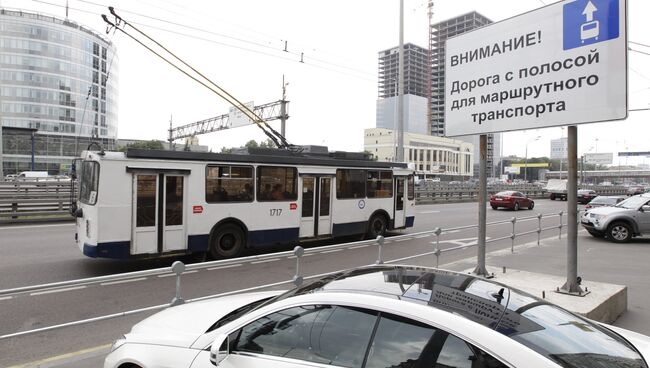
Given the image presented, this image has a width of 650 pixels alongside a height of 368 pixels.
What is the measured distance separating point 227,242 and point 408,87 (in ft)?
244

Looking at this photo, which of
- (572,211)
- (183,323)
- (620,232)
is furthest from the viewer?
(620,232)

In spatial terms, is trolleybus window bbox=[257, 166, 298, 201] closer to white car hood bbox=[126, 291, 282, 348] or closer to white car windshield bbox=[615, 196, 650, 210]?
white car hood bbox=[126, 291, 282, 348]

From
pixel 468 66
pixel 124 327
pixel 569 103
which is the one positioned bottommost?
pixel 124 327

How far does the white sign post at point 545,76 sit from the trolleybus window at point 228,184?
518cm

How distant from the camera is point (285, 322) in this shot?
2621mm

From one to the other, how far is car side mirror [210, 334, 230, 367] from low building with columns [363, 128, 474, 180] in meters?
104

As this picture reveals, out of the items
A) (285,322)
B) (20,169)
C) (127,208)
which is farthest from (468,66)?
(20,169)

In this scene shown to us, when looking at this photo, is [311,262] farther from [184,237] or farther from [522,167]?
[522,167]

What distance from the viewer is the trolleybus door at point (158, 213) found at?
343 inches

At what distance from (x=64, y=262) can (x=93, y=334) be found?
4.99m

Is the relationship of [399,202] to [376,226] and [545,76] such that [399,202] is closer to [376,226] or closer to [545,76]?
[376,226]

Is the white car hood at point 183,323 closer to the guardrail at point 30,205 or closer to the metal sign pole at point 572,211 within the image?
the metal sign pole at point 572,211

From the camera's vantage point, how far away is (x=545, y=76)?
5.78 meters

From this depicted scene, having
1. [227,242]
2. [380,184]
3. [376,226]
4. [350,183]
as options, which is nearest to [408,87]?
[380,184]
